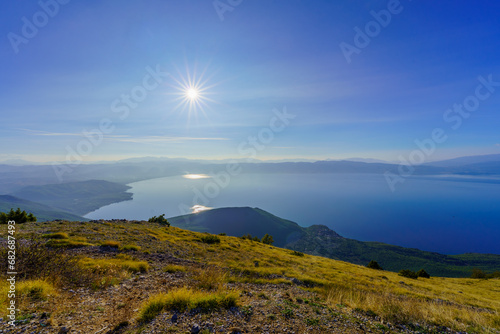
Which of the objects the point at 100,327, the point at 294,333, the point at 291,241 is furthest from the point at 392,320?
the point at 291,241

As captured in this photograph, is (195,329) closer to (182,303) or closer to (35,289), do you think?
(182,303)

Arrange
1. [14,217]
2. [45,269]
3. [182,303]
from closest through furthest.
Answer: [182,303], [45,269], [14,217]

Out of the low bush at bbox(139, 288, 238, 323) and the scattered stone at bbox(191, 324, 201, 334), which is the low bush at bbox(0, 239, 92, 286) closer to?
the low bush at bbox(139, 288, 238, 323)

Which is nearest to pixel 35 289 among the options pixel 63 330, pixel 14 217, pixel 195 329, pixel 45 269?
pixel 45 269

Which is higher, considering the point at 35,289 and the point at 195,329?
the point at 35,289

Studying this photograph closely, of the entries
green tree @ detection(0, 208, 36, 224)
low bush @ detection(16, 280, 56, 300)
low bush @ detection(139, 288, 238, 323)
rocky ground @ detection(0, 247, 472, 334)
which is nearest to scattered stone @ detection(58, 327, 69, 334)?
rocky ground @ detection(0, 247, 472, 334)

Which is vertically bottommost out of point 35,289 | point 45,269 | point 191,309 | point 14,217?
point 14,217

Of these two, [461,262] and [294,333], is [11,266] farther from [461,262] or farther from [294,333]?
[461,262]

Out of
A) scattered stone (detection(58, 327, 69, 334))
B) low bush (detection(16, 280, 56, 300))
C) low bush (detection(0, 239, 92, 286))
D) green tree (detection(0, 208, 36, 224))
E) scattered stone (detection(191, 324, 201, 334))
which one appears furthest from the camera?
green tree (detection(0, 208, 36, 224))

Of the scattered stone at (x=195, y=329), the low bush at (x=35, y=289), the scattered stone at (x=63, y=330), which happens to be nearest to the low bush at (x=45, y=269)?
the low bush at (x=35, y=289)

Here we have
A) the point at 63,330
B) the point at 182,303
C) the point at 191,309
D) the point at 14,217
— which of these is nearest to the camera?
the point at 63,330

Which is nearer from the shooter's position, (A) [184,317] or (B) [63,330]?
(B) [63,330]
